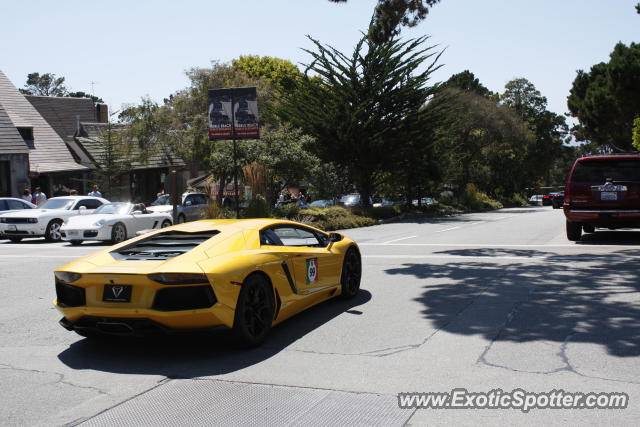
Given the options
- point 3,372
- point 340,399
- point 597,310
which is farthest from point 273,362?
point 597,310

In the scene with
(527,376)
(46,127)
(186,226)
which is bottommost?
(527,376)

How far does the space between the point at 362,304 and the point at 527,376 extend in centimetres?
336

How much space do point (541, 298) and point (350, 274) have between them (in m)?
2.49

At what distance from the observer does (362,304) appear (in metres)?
8.31

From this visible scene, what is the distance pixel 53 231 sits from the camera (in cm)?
2005

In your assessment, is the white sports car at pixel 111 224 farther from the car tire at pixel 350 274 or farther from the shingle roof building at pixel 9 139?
the shingle roof building at pixel 9 139

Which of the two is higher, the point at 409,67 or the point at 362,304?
the point at 409,67

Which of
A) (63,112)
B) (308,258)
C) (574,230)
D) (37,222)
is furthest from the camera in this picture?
(63,112)

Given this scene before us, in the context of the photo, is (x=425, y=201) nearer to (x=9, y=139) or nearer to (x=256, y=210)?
(x=256, y=210)

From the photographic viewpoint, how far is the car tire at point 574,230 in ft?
49.7

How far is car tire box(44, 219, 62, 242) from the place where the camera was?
19938 millimetres

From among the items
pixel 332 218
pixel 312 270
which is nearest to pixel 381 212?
pixel 332 218

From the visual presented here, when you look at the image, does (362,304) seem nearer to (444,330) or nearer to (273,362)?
(444,330)

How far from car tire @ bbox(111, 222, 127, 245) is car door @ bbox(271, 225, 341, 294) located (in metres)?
11.3
